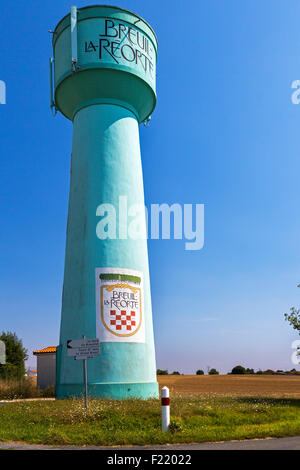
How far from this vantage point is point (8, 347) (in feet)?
116

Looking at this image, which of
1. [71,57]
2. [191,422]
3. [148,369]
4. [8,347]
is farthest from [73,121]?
[8,347]

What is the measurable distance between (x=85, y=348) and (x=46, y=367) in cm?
1719

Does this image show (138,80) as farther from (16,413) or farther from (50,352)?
(50,352)

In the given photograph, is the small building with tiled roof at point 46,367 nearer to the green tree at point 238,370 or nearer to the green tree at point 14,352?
the green tree at point 14,352

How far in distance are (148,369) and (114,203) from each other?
6756 millimetres

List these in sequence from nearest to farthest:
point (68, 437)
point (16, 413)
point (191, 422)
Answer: point (68, 437) → point (191, 422) → point (16, 413)

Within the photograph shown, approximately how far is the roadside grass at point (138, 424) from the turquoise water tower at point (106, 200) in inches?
164

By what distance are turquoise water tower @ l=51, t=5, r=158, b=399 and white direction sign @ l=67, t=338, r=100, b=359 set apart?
3.72 meters

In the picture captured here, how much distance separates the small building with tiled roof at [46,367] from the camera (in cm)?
2908

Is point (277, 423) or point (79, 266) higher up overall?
point (79, 266)

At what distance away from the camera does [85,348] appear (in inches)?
547

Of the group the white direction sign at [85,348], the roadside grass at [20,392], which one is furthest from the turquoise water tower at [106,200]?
the roadside grass at [20,392]

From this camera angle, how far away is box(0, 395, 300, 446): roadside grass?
10078 mm

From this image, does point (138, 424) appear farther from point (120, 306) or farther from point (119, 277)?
point (119, 277)
